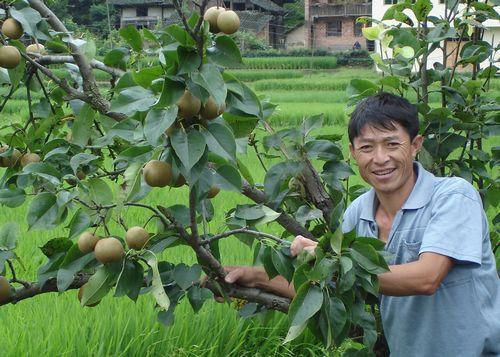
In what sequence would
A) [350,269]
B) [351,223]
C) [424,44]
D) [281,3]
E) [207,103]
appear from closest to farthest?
[207,103]
[350,269]
[351,223]
[424,44]
[281,3]

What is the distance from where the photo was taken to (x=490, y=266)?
64.6 inches

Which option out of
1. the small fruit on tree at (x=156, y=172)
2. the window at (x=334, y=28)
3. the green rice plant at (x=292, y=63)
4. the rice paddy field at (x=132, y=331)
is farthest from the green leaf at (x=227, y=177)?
the window at (x=334, y=28)

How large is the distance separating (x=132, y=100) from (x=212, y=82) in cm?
17

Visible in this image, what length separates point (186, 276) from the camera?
138cm

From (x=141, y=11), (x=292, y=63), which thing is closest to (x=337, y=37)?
(x=292, y=63)

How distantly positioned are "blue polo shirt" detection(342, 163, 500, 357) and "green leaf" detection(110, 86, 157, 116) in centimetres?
68

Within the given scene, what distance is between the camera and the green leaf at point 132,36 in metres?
1.26

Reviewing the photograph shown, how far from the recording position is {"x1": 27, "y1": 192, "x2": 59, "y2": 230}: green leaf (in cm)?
125

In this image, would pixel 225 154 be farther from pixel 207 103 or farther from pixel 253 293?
pixel 253 293

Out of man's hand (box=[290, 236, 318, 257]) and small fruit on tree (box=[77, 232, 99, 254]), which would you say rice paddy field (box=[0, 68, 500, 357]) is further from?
small fruit on tree (box=[77, 232, 99, 254])

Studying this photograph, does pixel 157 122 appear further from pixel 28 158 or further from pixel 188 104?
pixel 28 158

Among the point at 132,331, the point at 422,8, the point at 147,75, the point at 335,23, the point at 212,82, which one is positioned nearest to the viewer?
the point at 212,82

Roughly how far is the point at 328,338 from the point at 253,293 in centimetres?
28

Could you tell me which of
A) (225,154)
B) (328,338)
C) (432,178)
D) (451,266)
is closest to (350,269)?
(328,338)
